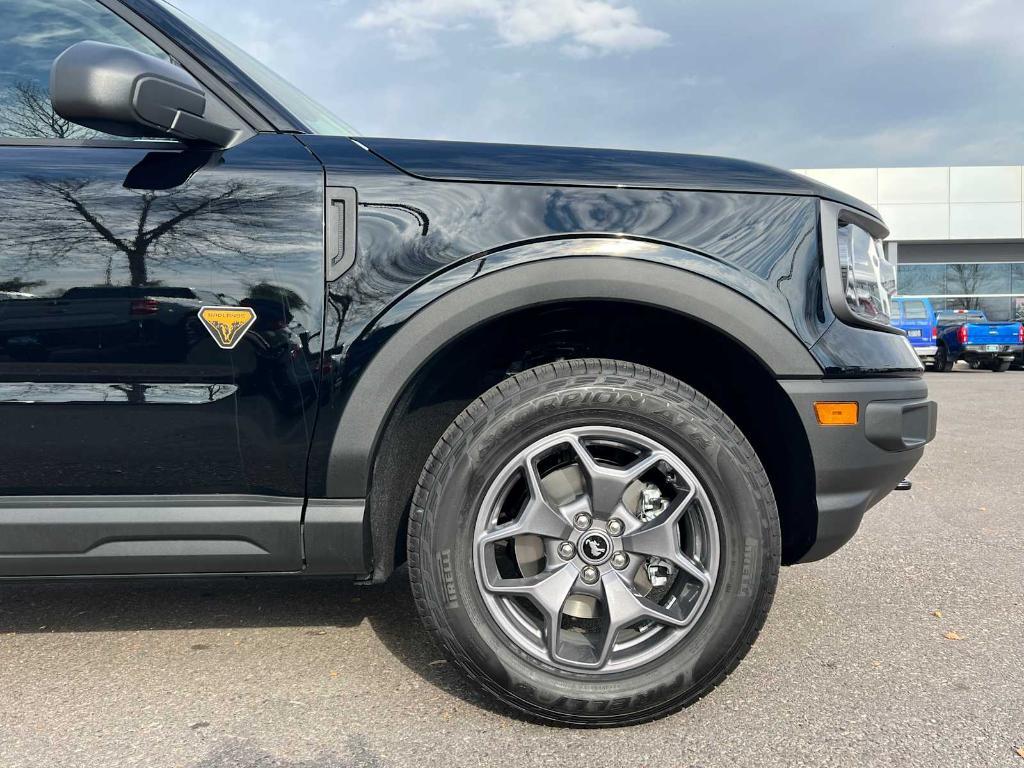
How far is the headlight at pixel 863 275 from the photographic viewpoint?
187cm

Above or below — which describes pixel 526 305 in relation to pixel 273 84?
below

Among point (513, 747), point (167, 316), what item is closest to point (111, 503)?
point (167, 316)

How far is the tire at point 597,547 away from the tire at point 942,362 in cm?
1806

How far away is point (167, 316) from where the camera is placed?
1.63 metres

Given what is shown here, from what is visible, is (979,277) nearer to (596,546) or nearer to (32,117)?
(596,546)

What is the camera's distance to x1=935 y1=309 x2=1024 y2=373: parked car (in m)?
16.0

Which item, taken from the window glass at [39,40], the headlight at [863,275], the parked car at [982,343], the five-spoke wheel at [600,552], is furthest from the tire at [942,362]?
the window glass at [39,40]

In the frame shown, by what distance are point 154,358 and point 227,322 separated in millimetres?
184

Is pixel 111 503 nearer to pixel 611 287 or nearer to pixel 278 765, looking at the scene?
pixel 278 765

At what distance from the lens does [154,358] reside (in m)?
1.63

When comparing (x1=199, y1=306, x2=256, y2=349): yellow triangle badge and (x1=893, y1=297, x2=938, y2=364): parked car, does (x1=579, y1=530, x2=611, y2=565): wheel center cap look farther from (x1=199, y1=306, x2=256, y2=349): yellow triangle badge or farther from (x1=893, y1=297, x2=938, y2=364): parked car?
(x1=893, y1=297, x2=938, y2=364): parked car

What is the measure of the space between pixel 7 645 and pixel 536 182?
2.13 m

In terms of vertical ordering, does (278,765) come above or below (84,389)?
below

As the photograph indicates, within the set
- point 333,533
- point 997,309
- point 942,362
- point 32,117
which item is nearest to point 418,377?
point 333,533
